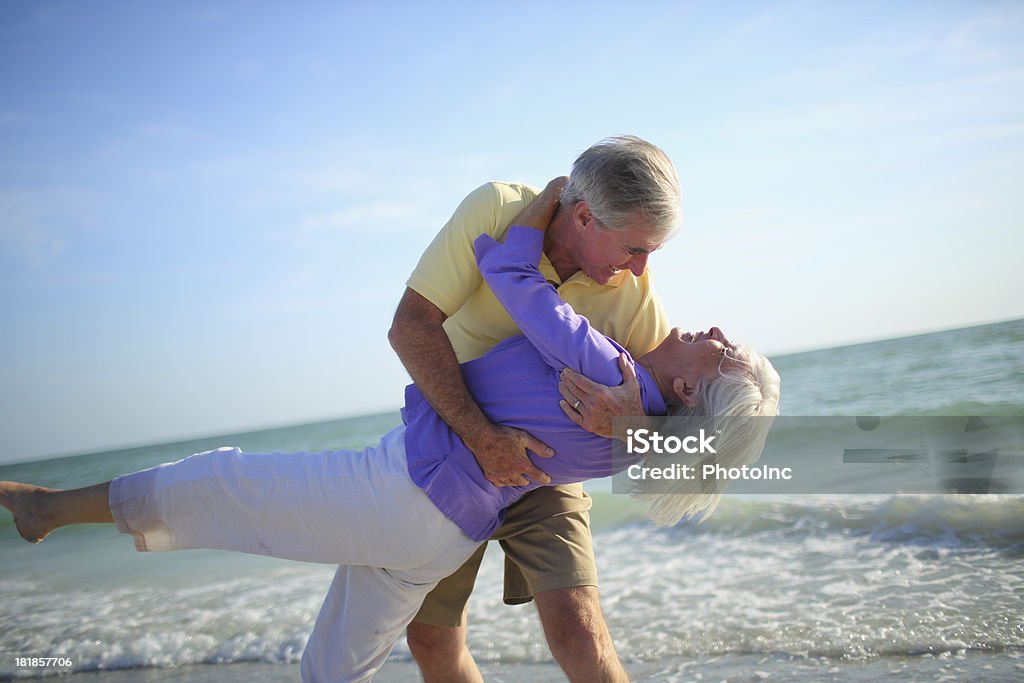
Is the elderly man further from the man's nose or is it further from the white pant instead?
the white pant

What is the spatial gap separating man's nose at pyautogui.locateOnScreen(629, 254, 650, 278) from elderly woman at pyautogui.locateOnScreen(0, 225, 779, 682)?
0.20 meters

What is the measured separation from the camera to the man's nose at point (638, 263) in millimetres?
2313

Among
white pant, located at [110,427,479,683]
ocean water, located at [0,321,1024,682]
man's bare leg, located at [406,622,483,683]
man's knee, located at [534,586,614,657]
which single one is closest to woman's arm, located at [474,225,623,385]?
white pant, located at [110,427,479,683]

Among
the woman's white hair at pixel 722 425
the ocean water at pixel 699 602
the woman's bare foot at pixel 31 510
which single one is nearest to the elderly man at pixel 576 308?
the woman's white hair at pixel 722 425

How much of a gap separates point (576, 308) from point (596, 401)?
0.56 meters

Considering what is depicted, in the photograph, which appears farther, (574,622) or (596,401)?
(574,622)

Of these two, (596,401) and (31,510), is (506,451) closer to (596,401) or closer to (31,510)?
(596,401)

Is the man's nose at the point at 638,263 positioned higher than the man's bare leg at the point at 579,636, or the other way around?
the man's nose at the point at 638,263

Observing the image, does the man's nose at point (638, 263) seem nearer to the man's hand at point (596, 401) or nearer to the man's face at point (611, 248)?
the man's face at point (611, 248)

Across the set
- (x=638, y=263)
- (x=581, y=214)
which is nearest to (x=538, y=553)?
(x=638, y=263)

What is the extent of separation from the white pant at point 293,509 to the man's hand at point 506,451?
19cm

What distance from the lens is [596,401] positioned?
2047 mm

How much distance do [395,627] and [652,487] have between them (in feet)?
2.80

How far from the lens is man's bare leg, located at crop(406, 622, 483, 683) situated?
283 cm
